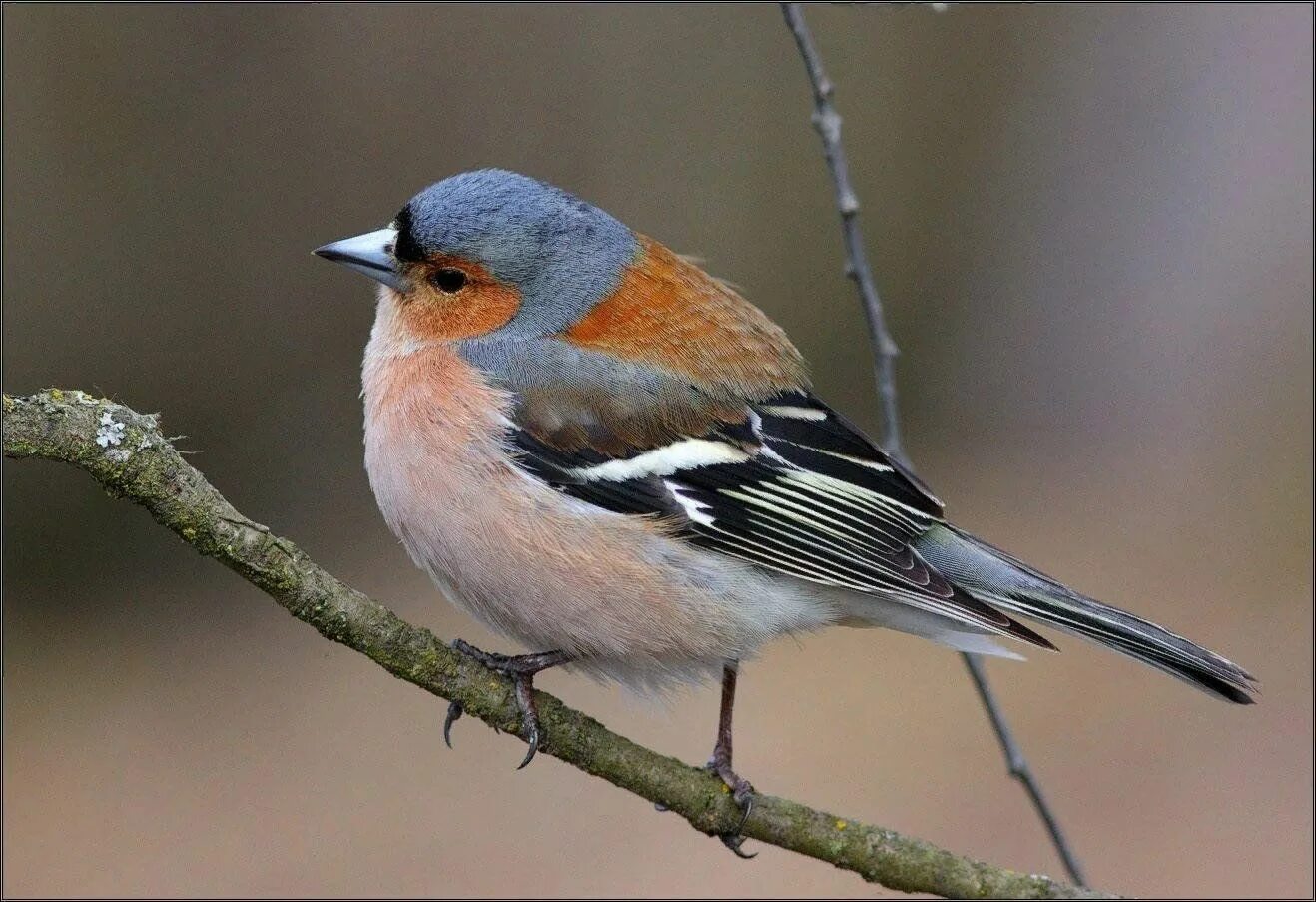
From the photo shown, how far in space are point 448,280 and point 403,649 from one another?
141 cm

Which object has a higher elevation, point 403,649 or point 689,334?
point 689,334

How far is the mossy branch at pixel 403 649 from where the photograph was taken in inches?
104

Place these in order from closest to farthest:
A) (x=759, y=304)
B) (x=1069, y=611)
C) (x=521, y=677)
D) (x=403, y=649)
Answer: (x=403, y=649)
(x=521, y=677)
(x=1069, y=611)
(x=759, y=304)

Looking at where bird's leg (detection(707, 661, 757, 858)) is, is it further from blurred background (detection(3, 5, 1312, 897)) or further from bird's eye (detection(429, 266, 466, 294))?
blurred background (detection(3, 5, 1312, 897))

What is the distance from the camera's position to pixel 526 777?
8094 mm

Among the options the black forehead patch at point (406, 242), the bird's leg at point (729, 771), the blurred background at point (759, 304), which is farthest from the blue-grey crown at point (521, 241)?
the blurred background at point (759, 304)

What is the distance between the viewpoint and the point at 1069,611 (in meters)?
3.60

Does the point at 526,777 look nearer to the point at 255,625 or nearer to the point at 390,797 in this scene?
the point at 390,797

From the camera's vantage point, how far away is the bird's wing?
3.60 m

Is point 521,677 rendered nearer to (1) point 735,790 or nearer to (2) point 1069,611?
(1) point 735,790

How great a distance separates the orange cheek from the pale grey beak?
13 centimetres

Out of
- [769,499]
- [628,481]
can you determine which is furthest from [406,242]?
[769,499]

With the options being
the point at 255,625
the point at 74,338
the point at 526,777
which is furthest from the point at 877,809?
the point at 74,338

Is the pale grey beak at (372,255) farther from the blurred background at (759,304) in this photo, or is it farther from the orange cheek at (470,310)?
the blurred background at (759,304)
